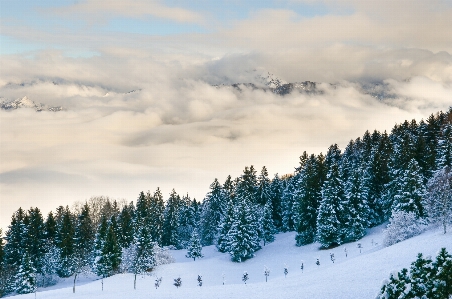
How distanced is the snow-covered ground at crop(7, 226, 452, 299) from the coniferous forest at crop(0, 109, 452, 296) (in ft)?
8.98

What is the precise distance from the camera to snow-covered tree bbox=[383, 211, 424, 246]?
70.1 metres

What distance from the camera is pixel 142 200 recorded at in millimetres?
122000

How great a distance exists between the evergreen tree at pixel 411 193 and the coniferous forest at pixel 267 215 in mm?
169

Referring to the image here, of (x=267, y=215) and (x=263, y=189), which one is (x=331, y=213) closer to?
(x=267, y=215)

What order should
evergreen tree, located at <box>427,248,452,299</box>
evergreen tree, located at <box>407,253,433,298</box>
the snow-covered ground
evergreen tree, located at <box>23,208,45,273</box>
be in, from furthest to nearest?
1. evergreen tree, located at <box>23,208,45,273</box>
2. the snow-covered ground
3. evergreen tree, located at <box>407,253,433,298</box>
4. evergreen tree, located at <box>427,248,452,299</box>

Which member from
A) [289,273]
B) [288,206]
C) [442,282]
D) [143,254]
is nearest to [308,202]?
[288,206]

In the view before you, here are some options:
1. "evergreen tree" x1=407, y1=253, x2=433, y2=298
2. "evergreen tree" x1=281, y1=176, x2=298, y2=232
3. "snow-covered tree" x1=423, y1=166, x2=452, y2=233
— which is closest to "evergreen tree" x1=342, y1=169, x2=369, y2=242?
"snow-covered tree" x1=423, y1=166, x2=452, y2=233

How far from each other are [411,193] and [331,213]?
15.4 metres

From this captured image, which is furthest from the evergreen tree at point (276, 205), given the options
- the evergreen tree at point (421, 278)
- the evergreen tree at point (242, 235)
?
the evergreen tree at point (421, 278)

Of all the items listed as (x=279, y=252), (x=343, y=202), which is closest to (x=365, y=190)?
(x=343, y=202)

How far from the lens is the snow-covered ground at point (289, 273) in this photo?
169 ft

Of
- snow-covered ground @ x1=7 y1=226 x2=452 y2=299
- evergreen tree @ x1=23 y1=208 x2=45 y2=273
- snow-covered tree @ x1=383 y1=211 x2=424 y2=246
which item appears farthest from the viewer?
evergreen tree @ x1=23 y1=208 x2=45 y2=273

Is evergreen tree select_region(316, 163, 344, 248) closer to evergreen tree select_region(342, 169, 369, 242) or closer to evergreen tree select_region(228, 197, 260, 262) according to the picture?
evergreen tree select_region(342, 169, 369, 242)

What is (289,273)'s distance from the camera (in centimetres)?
7469
